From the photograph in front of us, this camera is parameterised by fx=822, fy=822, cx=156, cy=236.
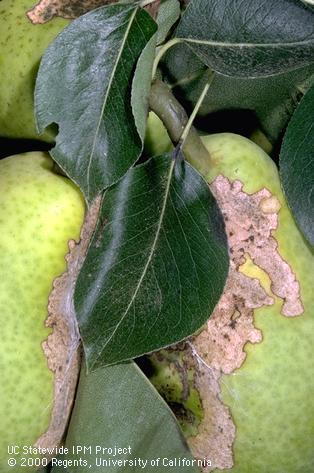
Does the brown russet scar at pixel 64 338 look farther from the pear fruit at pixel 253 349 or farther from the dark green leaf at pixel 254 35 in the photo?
the dark green leaf at pixel 254 35

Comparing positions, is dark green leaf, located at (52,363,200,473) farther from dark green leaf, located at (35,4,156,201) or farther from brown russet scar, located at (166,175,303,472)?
dark green leaf, located at (35,4,156,201)

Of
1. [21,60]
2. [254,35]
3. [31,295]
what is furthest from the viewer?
[21,60]

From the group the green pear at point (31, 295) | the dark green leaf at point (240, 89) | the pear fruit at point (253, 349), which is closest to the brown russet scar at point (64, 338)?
the green pear at point (31, 295)

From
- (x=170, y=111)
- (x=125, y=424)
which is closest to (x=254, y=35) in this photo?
(x=170, y=111)

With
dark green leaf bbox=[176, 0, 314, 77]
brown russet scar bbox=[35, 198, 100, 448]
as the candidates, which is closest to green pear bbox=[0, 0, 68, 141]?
brown russet scar bbox=[35, 198, 100, 448]

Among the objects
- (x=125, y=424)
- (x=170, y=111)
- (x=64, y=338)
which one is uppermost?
(x=170, y=111)

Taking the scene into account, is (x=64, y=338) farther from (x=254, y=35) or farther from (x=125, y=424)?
(x=254, y=35)

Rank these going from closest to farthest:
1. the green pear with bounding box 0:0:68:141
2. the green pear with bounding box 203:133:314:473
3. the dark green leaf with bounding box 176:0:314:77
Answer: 1. the dark green leaf with bounding box 176:0:314:77
2. the green pear with bounding box 203:133:314:473
3. the green pear with bounding box 0:0:68:141
